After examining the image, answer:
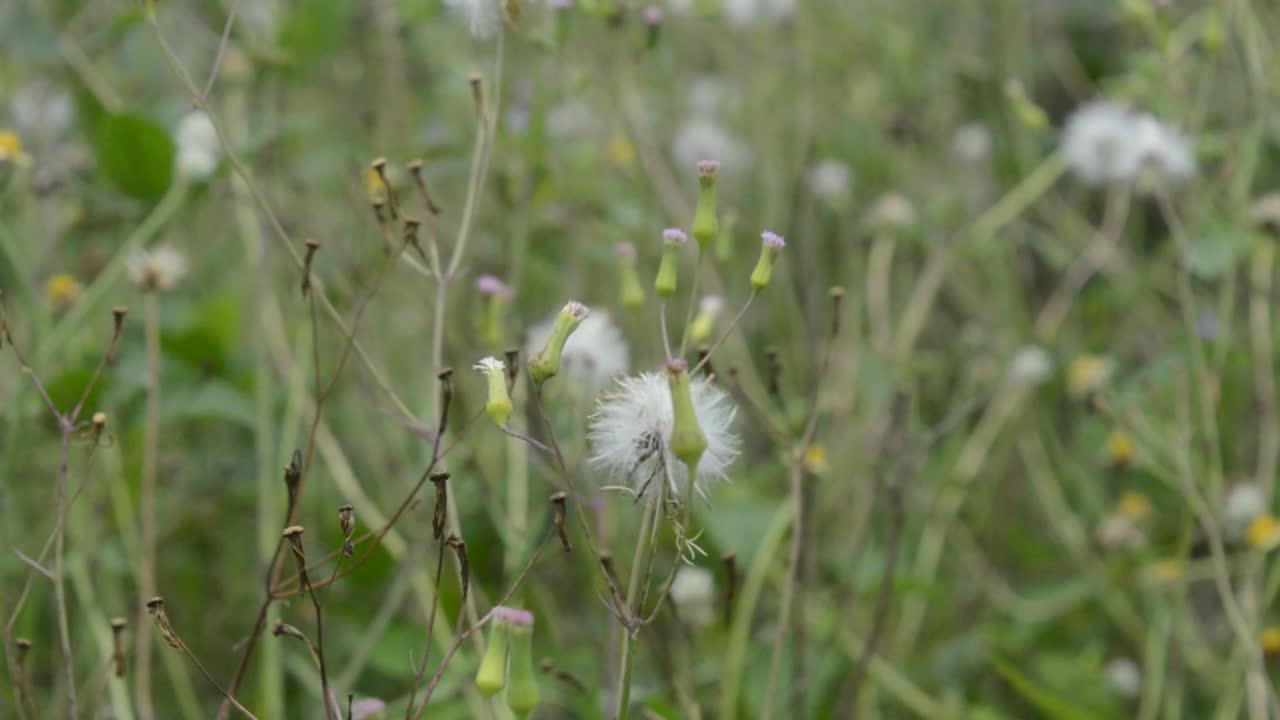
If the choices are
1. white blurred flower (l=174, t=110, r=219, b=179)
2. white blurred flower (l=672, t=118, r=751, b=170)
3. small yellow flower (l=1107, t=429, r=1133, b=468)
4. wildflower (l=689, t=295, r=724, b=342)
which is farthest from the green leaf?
small yellow flower (l=1107, t=429, r=1133, b=468)

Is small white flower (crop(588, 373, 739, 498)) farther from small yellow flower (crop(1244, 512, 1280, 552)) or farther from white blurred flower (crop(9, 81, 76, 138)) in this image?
white blurred flower (crop(9, 81, 76, 138))

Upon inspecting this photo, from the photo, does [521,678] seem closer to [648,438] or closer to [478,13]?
[648,438]

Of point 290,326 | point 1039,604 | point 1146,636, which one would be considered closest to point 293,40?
point 290,326

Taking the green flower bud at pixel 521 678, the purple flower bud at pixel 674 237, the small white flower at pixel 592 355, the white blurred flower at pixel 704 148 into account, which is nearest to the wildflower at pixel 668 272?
the purple flower bud at pixel 674 237

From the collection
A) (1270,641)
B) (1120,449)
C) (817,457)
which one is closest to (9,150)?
(817,457)

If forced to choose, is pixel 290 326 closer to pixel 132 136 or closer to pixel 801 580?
pixel 132 136
